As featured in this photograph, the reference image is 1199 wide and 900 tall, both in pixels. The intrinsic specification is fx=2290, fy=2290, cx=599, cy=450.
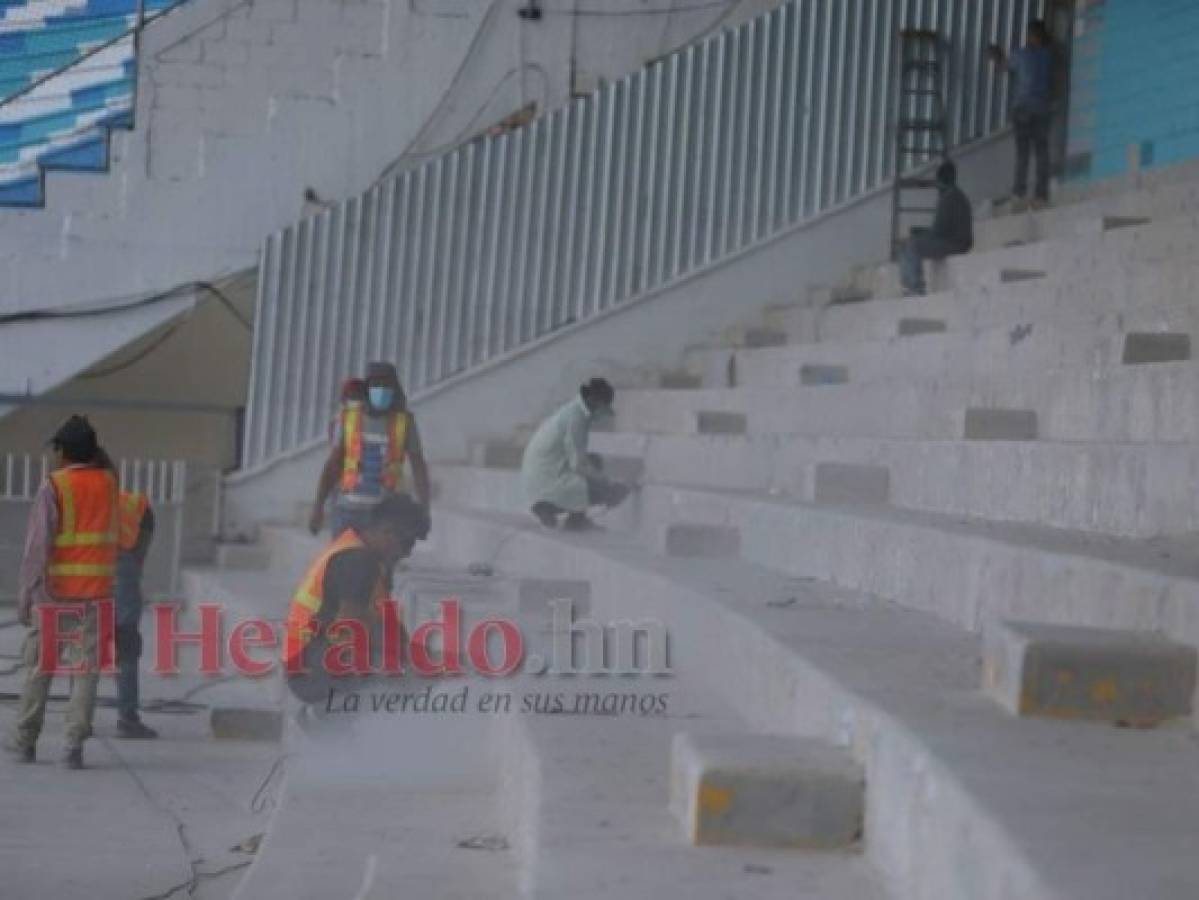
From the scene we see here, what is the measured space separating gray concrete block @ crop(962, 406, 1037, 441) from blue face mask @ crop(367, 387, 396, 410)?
450 centimetres

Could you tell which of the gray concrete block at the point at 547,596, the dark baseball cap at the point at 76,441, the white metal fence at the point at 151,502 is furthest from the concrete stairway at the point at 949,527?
the dark baseball cap at the point at 76,441

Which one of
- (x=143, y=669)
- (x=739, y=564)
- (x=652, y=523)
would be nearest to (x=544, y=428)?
(x=652, y=523)

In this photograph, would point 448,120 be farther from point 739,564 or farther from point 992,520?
point 992,520

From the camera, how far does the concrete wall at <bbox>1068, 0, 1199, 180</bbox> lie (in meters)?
14.6

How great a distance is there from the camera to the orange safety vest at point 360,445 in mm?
12922

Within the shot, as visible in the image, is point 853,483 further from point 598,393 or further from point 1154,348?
point 598,393

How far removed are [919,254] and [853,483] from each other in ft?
17.5

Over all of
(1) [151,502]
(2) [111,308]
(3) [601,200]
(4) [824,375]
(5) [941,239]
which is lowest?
(1) [151,502]

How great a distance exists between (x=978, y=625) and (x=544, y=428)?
661 cm

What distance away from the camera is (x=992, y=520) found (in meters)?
8.26

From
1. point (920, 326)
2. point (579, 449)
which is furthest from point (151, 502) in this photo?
point (920, 326)

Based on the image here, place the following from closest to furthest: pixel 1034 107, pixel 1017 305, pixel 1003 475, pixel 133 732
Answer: pixel 1003 475 → pixel 133 732 → pixel 1017 305 → pixel 1034 107

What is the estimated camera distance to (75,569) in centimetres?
1028

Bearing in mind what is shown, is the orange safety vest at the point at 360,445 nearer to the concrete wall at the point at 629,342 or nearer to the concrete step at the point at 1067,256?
the concrete step at the point at 1067,256
